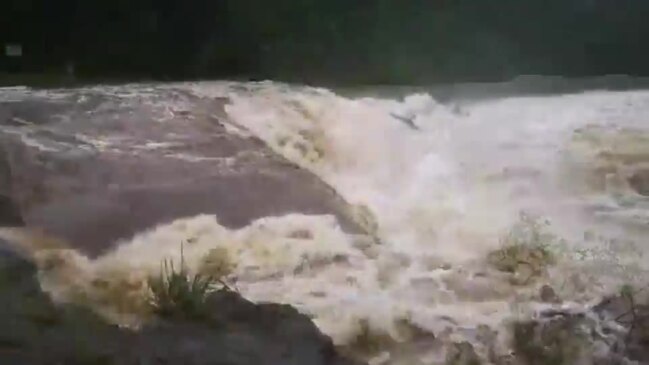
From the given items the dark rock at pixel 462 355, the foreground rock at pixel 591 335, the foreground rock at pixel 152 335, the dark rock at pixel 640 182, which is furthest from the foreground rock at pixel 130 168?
the dark rock at pixel 640 182

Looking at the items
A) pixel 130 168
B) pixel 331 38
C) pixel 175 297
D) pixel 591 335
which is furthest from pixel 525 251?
pixel 130 168

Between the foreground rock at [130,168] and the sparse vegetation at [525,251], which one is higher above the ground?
the foreground rock at [130,168]

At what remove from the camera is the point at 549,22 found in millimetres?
2324

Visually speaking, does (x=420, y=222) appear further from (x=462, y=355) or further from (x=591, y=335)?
(x=591, y=335)

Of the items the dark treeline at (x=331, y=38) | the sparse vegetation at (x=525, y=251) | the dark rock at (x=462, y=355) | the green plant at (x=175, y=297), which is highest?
the dark treeline at (x=331, y=38)

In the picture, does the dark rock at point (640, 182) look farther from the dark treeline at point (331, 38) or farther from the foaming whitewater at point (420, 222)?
the dark treeline at point (331, 38)

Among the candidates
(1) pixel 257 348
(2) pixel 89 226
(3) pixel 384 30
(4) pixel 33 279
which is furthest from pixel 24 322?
(3) pixel 384 30

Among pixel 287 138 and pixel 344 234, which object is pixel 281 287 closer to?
pixel 344 234

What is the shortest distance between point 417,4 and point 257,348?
97 centimetres

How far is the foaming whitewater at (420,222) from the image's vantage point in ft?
6.82

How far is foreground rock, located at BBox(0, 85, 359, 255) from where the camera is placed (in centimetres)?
206

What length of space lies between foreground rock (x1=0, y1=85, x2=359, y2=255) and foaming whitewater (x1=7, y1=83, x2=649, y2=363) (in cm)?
4

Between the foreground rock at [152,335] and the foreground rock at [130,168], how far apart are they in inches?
6.3

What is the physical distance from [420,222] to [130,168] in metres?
0.73
